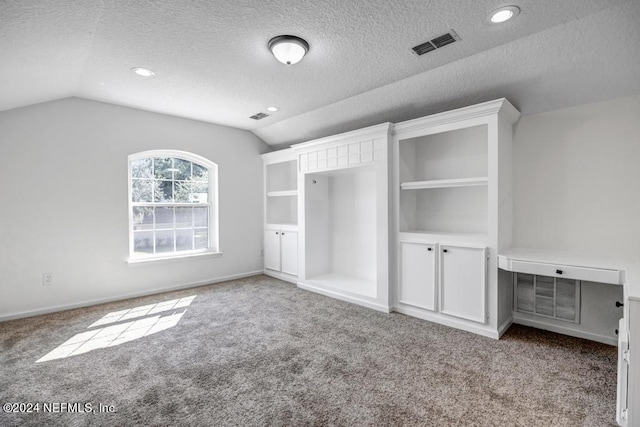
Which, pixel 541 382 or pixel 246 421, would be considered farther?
pixel 541 382

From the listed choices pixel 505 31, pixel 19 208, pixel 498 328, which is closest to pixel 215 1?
pixel 505 31

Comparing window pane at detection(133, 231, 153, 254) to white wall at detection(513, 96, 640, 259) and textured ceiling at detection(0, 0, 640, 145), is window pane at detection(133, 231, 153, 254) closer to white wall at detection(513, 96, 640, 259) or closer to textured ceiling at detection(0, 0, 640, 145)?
textured ceiling at detection(0, 0, 640, 145)

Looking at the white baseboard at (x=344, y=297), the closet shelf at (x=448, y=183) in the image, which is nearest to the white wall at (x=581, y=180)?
the closet shelf at (x=448, y=183)

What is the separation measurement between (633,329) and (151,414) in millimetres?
2606

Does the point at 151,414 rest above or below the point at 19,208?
below

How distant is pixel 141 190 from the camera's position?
164 inches

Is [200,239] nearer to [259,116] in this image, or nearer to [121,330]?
[121,330]

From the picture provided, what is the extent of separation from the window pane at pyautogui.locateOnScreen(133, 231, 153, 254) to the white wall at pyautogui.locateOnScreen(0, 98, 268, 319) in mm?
177

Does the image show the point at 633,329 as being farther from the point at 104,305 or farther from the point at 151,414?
the point at 104,305

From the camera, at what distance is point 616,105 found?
2621 mm

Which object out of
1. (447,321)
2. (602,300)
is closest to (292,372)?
(447,321)

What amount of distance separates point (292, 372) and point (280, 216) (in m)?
3.46

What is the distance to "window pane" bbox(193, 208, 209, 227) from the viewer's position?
15.4ft

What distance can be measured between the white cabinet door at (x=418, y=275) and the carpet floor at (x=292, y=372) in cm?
22
